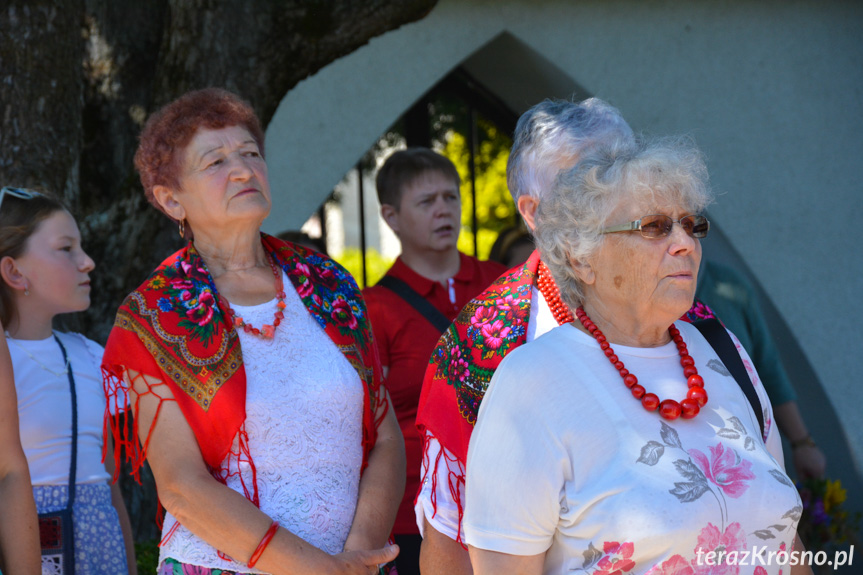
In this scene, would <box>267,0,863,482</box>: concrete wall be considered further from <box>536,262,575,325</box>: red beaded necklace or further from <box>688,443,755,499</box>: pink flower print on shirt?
<box>688,443,755,499</box>: pink flower print on shirt

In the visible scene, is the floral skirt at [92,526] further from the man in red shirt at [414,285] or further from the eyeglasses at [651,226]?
the eyeglasses at [651,226]

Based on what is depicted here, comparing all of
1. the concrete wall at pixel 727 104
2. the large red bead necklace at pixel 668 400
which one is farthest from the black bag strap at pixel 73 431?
the concrete wall at pixel 727 104

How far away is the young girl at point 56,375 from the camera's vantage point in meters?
2.82

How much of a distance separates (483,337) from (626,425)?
47 cm

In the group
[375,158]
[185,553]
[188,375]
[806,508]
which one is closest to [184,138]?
[188,375]

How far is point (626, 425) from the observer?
6.38 ft

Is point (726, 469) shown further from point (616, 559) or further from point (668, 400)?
point (616, 559)

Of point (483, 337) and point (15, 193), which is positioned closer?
point (483, 337)

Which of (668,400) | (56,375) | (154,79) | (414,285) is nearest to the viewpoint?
(668,400)

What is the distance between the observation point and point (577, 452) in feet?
6.32

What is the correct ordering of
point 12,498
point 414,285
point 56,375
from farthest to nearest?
point 414,285 → point 56,375 → point 12,498

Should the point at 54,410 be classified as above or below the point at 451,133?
below

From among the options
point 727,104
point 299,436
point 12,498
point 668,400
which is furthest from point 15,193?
point 727,104

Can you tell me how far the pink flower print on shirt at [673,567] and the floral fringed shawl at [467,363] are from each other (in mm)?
518
